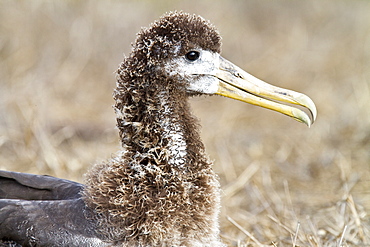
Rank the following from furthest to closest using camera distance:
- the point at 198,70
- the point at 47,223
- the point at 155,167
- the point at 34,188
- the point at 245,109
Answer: the point at 245,109 → the point at 34,188 → the point at 198,70 → the point at 155,167 → the point at 47,223

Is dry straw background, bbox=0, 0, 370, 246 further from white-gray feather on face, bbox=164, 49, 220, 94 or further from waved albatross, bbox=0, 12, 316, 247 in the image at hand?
white-gray feather on face, bbox=164, 49, 220, 94

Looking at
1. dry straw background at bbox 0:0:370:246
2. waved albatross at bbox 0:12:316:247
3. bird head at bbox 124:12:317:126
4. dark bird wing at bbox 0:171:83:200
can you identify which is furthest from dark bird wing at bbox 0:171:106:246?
dry straw background at bbox 0:0:370:246

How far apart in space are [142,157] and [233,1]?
1071 cm

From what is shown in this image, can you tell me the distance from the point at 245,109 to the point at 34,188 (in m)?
5.58

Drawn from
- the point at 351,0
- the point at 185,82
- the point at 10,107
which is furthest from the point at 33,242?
the point at 351,0

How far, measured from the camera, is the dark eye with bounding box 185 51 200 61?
3.14 metres

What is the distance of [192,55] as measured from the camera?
3146 millimetres

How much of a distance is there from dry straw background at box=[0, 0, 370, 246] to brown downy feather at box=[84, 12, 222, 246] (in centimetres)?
96

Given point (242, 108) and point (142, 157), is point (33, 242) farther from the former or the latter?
point (242, 108)

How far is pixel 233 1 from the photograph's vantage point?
13.2 m

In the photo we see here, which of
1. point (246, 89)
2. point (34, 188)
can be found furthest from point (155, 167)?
point (34, 188)

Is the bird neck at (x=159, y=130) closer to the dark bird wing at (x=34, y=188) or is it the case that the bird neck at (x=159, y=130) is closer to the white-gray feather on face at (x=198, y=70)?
the white-gray feather on face at (x=198, y=70)

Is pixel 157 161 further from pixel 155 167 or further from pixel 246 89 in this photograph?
pixel 246 89

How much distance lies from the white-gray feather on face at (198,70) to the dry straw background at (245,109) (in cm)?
126
